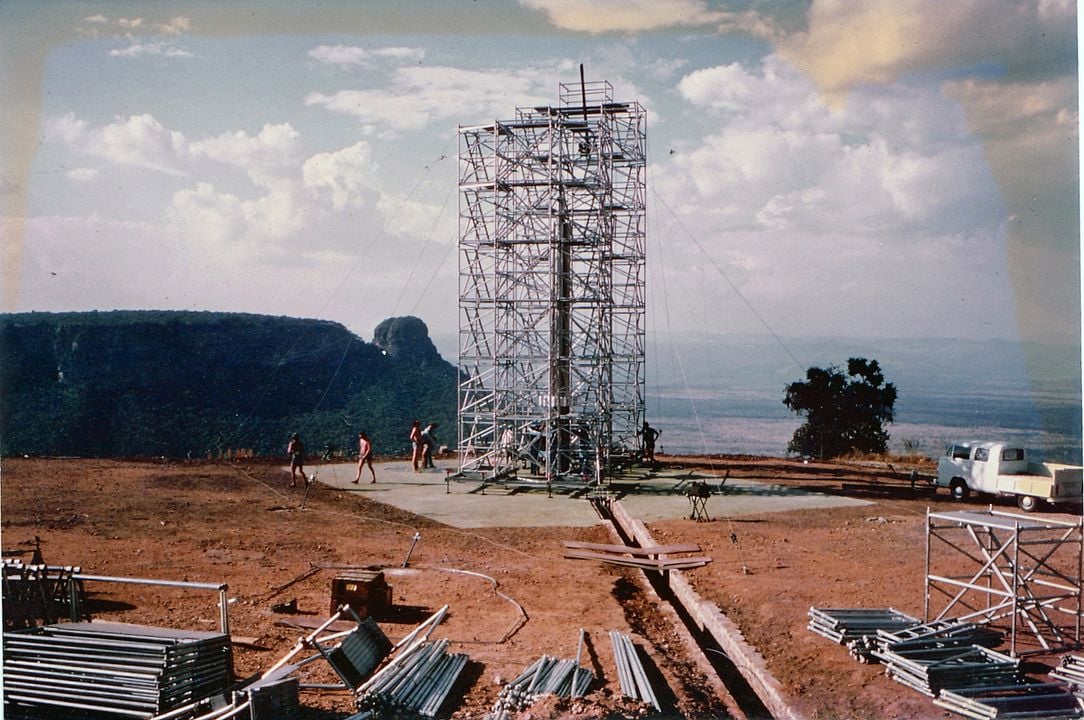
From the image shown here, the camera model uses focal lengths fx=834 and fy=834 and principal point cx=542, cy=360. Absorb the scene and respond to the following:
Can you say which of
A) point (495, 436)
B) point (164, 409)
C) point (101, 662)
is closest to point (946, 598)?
point (101, 662)

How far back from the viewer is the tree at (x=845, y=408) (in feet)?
115

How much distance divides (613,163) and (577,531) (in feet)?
39.7

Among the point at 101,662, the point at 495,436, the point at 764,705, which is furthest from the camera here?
the point at 495,436

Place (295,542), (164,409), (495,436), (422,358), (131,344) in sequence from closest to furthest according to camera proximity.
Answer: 1. (295,542)
2. (495,436)
3. (164,409)
4. (131,344)
5. (422,358)

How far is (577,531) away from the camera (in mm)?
16969

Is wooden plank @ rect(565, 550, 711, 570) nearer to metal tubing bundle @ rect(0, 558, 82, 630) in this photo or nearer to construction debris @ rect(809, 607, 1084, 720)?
construction debris @ rect(809, 607, 1084, 720)

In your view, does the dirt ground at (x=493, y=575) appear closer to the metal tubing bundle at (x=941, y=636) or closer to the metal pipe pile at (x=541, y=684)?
the metal pipe pile at (x=541, y=684)

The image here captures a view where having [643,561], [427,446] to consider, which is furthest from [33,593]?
[427,446]

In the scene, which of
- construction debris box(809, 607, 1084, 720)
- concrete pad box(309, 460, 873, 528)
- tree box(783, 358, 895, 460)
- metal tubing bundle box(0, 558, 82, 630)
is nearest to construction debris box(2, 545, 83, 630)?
metal tubing bundle box(0, 558, 82, 630)

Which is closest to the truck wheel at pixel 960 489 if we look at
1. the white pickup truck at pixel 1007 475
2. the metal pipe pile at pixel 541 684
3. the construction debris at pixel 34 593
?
the white pickup truck at pixel 1007 475

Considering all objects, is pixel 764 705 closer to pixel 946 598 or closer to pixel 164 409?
pixel 946 598

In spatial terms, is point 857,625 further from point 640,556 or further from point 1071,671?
point 640,556

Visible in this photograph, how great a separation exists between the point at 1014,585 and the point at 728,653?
3302 millimetres

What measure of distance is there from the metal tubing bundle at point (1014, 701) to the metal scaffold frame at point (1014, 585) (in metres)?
0.91
